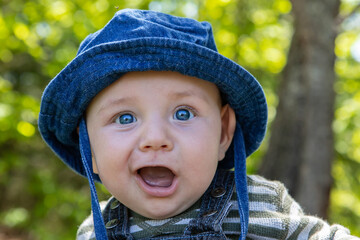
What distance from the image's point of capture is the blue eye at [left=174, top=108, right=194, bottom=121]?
1711 millimetres

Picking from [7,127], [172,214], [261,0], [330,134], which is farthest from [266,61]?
[172,214]

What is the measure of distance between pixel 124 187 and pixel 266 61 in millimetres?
4430

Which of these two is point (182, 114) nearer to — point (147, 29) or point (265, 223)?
point (147, 29)

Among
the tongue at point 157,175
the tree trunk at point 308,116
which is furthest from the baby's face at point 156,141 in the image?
the tree trunk at point 308,116

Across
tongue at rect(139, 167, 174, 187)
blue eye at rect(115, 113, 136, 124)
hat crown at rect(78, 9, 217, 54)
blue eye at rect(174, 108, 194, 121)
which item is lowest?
tongue at rect(139, 167, 174, 187)

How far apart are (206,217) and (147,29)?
0.75 metres

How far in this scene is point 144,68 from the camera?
1.63m

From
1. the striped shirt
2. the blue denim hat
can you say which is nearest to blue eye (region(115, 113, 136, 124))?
the blue denim hat

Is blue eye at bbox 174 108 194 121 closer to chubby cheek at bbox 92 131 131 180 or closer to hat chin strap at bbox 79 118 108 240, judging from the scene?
chubby cheek at bbox 92 131 131 180

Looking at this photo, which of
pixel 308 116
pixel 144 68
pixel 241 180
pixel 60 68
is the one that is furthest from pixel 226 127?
pixel 60 68

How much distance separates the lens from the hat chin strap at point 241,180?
169cm

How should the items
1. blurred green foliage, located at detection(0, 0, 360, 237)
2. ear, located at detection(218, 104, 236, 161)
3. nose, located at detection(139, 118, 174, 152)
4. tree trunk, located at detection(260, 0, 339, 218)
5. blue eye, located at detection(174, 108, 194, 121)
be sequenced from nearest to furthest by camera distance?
nose, located at detection(139, 118, 174, 152), blue eye, located at detection(174, 108, 194, 121), ear, located at detection(218, 104, 236, 161), tree trunk, located at detection(260, 0, 339, 218), blurred green foliage, located at detection(0, 0, 360, 237)

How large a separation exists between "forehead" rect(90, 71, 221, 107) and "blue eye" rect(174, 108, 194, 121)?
0.06 metres

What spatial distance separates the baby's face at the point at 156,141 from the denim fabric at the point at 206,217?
0.25 ft
